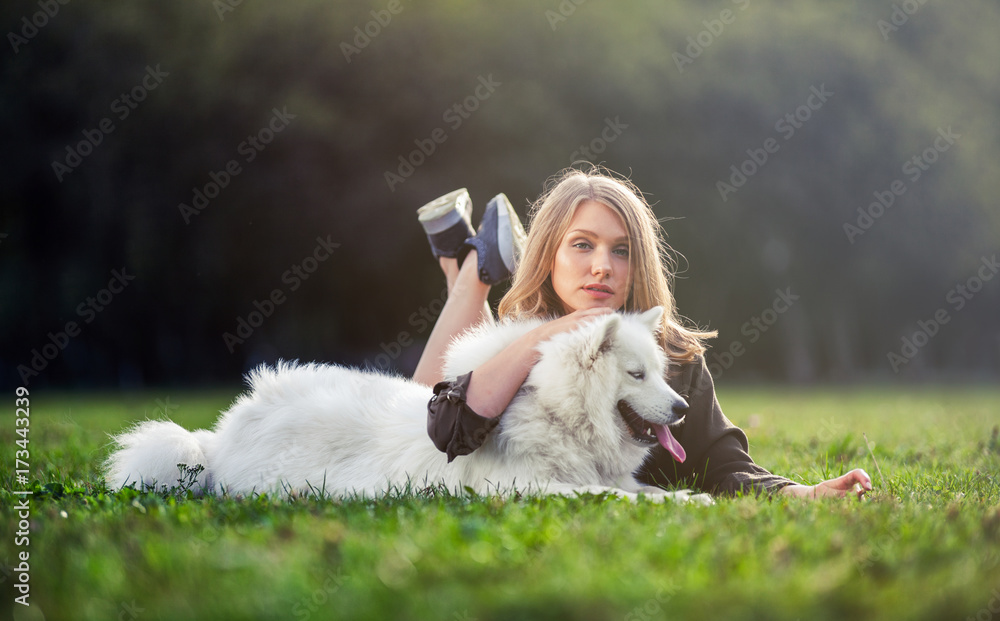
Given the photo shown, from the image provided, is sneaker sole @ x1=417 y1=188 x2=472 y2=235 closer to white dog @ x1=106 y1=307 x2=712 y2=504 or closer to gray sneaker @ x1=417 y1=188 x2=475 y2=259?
gray sneaker @ x1=417 y1=188 x2=475 y2=259

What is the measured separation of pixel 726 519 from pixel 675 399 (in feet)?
2.27

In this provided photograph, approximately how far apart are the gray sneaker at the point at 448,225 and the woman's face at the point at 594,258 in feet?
5.02

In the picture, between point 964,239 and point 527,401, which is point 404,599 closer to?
point 527,401

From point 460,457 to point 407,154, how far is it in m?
12.7

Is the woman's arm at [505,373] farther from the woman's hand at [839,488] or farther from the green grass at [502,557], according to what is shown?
the woman's hand at [839,488]

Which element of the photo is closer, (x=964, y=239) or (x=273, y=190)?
(x=273, y=190)

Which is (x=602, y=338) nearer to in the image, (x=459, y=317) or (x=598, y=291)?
(x=598, y=291)

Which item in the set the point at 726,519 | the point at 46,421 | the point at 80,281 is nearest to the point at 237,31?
the point at 80,281

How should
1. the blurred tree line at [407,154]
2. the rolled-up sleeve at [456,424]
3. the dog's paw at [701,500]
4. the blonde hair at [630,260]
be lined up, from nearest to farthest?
1. the dog's paw at [701,500]
2. the rolled-up sleeve at [456,424]
3. the blonde hair at [630,260]
4. the blurred tree line at [407,154]

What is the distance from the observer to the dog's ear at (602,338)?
134 inches

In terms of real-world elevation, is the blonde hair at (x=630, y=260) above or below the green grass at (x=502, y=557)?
above

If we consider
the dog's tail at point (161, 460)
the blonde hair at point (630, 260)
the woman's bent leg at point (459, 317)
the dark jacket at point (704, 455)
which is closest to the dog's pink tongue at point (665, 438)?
the dark jacket at point (704, 455)

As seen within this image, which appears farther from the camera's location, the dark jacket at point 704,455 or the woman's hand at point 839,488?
the dark jacket at point 704,455

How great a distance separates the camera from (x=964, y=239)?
68.5 ft
